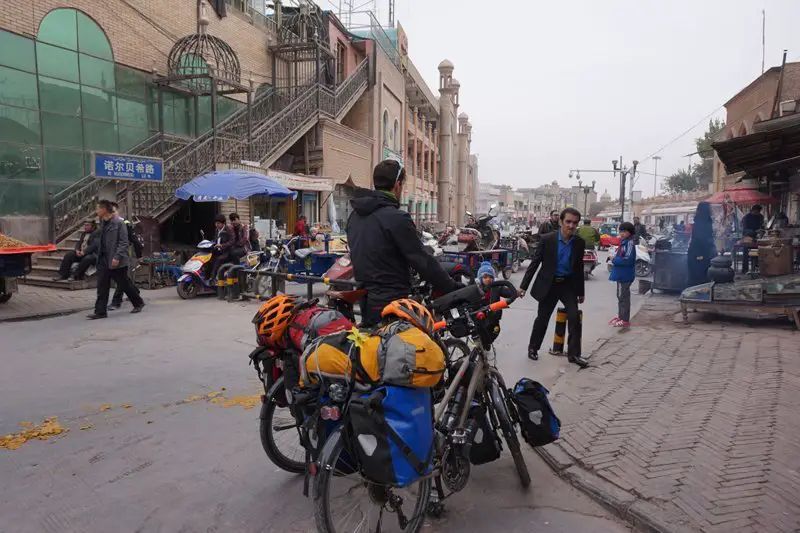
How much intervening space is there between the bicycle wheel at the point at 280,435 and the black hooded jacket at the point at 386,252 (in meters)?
0.85

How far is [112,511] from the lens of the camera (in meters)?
3.32

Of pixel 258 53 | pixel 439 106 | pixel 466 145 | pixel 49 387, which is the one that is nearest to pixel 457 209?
pixel 466 145

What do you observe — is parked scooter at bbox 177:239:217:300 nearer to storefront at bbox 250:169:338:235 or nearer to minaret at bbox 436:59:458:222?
storefront at bbox 250:169:338:235

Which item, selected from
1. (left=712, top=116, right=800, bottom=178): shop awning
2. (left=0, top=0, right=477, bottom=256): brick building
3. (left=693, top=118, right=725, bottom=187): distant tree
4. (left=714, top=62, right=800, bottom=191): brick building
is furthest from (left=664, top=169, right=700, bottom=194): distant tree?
(left=712, top=116, right=800, bottom=178): shop awning

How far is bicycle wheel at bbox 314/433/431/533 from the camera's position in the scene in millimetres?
2812

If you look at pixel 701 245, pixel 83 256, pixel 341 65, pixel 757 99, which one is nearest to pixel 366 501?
pixel 701 245

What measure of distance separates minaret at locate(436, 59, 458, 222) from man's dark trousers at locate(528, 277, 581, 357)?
4092 cm

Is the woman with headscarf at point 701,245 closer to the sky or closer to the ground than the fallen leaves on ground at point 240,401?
closer to the sky

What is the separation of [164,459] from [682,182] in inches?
3261

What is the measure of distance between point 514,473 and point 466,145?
54.9m

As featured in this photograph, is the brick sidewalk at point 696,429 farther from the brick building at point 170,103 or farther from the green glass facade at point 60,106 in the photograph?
the green glass facade at point 60,106

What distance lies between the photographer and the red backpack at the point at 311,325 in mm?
3123

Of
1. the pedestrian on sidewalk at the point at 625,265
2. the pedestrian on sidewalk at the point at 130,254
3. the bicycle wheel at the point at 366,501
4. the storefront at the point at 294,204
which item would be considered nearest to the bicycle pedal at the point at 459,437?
the bicycle wheel at the point at 366,501

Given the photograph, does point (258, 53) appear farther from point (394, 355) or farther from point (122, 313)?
point (394, 355)
